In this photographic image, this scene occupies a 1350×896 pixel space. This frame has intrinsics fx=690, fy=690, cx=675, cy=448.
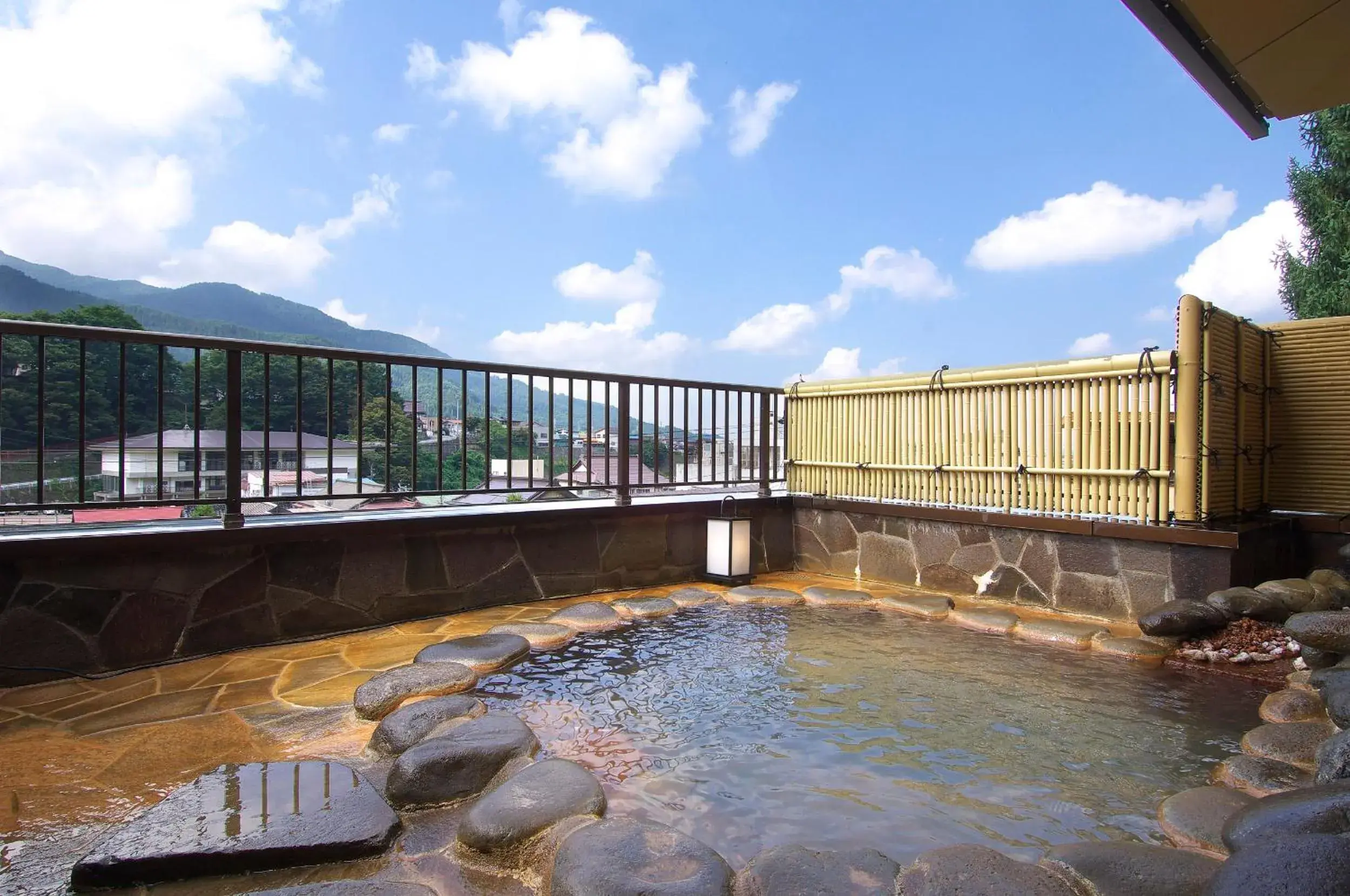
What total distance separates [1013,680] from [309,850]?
→ 2.92 meters

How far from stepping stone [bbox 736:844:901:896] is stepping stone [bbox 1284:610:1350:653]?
112 inches

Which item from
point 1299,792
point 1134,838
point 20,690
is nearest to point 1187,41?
point 1299,792

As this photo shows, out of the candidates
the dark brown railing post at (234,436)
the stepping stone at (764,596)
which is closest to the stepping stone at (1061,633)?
the stepping stone at (764,596)

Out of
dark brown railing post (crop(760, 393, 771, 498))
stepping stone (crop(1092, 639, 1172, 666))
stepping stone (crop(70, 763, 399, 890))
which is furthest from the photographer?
dark brown railing post (crop(760, 393, 771, 498))

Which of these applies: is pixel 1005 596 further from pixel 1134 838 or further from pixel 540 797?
pixel 540 797

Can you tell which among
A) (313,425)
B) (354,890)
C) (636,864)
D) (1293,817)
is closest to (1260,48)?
(1293,817)

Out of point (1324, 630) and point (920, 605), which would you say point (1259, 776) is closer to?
point (1324, 630)

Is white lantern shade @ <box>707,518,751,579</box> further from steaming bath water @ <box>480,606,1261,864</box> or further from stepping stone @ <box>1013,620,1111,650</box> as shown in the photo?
stepping stone @ <box>1013,620,1111,650</box>

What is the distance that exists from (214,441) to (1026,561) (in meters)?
5.17

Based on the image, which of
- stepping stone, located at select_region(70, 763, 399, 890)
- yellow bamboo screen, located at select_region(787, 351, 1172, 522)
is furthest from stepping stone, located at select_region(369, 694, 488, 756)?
yellow bamboo screen, located at select_region(787, 351, 1172, 522)

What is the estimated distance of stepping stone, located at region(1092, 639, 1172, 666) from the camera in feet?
11.8

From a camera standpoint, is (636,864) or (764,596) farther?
(764,596)

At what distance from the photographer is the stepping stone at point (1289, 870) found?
4.32ft

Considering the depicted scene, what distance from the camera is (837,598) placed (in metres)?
4.89
